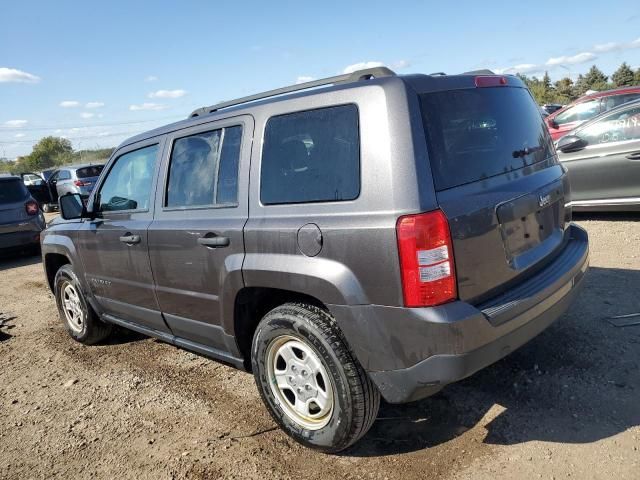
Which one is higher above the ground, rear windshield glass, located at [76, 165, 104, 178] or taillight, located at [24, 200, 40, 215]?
rear windshield glass, located at [76, 165, 104, 178]

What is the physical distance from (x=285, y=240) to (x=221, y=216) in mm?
600

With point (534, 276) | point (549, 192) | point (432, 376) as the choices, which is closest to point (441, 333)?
point (432, 376)

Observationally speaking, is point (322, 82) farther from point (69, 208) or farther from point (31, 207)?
point (31, 207)

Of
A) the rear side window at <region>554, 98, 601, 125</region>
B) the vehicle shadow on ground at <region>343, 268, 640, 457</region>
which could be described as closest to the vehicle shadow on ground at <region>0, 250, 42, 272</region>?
the vehicle shadow on ground at <region>343, 268, 640, 457</region>

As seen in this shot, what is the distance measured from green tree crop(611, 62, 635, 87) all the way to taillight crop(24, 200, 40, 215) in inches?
3157

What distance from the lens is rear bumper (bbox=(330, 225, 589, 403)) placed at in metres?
2.23

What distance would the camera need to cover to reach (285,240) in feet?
8.62

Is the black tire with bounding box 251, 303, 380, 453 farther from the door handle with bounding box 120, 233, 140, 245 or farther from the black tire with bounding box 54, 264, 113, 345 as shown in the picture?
the black tire with bounding box 54, 264, 113, 345

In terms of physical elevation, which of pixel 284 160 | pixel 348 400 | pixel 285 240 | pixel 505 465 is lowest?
pixel 505 465

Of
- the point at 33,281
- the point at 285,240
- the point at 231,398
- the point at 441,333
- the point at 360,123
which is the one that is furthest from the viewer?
the point at 33,281

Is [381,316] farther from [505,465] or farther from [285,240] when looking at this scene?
[505,465]

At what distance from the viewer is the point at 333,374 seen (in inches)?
100.0

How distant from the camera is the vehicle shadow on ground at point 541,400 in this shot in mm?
2754

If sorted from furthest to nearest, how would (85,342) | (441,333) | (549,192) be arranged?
(85,342) → (549,192) → (441,333)
